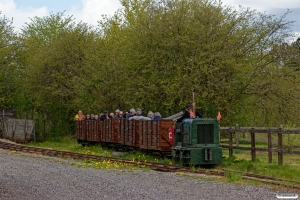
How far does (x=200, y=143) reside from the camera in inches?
724

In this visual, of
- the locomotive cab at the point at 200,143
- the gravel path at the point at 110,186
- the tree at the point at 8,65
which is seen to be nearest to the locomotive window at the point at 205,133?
the locomotive cab at the point at 200,143

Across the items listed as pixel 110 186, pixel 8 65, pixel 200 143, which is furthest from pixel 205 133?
pixel 8 65

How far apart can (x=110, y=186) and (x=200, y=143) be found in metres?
5.99

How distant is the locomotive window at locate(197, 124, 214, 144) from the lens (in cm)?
1842

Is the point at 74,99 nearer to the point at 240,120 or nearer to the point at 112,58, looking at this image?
the point at 112,58

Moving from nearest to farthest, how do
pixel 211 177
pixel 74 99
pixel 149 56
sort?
1. pixel 211 177
2. pixel 149 56
3. pixel 74 99

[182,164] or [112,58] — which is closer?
[182,164]

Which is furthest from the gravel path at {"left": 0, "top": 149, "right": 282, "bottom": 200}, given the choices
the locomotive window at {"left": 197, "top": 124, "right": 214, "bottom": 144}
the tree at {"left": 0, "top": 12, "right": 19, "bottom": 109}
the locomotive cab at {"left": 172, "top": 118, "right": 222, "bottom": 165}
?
the tree at {"left": 0, "top": 12, "right": 19, "bottom": 109}

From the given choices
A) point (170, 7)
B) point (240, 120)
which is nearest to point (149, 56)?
point (170, 7)

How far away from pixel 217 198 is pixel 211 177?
12.8 feet

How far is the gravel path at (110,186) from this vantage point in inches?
456

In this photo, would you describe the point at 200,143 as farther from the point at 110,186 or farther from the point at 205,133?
the point at 110,186

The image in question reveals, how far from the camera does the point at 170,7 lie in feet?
104

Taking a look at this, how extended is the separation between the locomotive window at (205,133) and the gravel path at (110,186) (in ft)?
9.42
